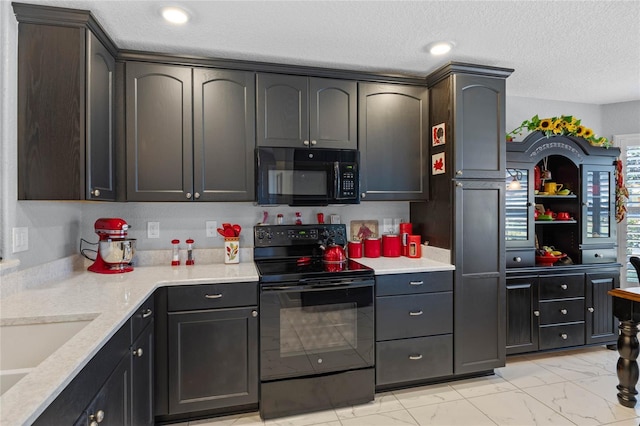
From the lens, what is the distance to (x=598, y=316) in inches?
123

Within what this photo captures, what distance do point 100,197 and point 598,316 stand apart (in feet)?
13.0

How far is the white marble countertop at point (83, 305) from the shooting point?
0.82 meters

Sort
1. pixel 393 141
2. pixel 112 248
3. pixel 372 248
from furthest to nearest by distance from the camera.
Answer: pixel 372 248 < pixel 393 141 < pixel 112 248

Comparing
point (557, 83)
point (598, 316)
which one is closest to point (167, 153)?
point (557, 83)

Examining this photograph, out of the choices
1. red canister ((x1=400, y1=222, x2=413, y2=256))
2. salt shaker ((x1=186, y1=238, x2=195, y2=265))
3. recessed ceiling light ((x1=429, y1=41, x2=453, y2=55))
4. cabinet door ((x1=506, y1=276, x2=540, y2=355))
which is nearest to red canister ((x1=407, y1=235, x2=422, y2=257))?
red canister ((x1=400, y1=222, x2=413, y2=256))

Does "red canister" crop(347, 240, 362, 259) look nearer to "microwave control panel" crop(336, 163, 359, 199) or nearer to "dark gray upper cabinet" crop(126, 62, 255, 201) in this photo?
"microwave control panel" crop(336, 163, 359, 199)

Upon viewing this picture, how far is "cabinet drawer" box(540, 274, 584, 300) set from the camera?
2963 millimetres

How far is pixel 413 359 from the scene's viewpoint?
2.46m

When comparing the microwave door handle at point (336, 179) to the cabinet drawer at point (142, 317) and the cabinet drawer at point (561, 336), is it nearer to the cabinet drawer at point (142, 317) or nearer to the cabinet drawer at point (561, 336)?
the cabinet drawer at point (142, 317)

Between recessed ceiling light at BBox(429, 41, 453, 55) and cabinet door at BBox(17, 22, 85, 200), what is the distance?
2.06 metres

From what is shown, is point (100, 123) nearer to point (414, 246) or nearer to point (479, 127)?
point (414, 246)

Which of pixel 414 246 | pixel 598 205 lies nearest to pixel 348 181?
pixel 414 246

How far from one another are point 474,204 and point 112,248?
246 cm

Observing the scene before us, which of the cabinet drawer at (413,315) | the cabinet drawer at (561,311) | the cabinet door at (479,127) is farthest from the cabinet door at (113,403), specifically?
the cabinet drawer at (561,311)
